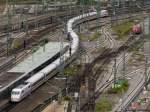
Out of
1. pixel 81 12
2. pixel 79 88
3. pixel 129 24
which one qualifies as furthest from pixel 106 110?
pixel 81 12

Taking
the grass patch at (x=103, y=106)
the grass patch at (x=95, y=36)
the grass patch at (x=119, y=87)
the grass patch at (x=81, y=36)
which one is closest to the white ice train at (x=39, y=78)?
the grass patch at (x=95, y=36)

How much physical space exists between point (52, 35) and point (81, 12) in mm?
20371

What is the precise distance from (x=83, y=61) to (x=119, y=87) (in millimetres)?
12355

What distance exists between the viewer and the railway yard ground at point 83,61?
168ft

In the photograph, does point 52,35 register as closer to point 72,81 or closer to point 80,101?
point 72,81

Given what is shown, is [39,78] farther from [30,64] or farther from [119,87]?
[119,87]

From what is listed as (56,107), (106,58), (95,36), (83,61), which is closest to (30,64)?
(83,61)

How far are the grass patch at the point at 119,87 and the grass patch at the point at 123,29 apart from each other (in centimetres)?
2379

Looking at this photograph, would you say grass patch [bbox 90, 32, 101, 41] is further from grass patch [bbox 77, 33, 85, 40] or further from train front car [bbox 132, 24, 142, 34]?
train front car [bbox 132, 24, 142, 34]

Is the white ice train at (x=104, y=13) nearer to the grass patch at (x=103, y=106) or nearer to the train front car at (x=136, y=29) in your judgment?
the train front car at (x=136, y=29)

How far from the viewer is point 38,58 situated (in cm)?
6519

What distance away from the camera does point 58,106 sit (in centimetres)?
4912

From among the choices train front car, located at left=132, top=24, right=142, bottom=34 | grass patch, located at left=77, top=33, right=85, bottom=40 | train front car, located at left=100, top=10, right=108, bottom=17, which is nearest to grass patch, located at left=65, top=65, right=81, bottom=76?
grass patch, located at left=77, top=33, right=85, bottom=40

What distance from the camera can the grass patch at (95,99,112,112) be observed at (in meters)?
48.4
